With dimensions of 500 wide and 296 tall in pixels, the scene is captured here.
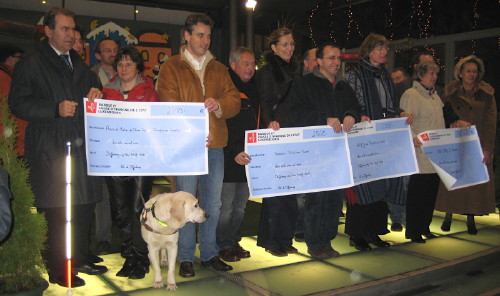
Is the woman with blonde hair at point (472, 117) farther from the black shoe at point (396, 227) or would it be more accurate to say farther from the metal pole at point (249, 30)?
the metal pole at point (249, 30)

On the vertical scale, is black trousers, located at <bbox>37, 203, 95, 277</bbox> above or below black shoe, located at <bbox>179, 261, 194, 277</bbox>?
above

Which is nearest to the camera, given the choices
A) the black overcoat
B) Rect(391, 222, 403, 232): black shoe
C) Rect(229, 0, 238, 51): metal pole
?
the black overcoat

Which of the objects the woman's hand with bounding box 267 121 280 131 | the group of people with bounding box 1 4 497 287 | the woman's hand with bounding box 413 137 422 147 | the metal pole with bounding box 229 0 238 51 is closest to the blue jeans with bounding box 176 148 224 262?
the group of people with bounding box 1 4 497 287

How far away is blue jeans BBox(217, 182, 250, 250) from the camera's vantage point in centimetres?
510

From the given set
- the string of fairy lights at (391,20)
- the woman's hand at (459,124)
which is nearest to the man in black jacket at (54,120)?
the woman's hand at (459,124)

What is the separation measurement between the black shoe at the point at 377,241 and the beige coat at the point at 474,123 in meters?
1.30

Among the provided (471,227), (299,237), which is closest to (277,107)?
(299,237)

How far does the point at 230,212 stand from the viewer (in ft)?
16.9

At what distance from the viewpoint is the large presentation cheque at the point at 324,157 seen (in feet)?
16.1

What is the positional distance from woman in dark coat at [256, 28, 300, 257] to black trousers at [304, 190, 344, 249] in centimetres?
17

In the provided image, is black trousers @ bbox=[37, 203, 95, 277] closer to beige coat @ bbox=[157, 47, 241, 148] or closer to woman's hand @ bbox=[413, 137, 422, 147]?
beige coat @ bbox=[157, 47, 241, 148]

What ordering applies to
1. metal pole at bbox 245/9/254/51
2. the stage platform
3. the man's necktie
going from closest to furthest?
1. the man's necktie
2. the stage platform
3. metal pole at bbox 245/9/254/51

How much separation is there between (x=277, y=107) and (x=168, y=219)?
1.87m

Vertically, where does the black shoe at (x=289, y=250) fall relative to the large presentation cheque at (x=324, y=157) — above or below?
below
